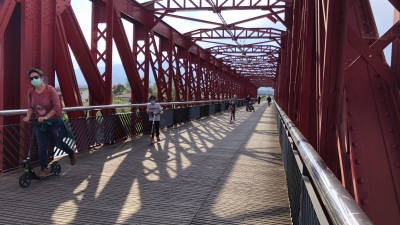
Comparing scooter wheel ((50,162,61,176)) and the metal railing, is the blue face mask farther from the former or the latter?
scooter wheel ((50,162,61,176))

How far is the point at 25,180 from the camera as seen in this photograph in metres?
4.97

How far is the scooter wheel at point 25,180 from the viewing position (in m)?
4.94

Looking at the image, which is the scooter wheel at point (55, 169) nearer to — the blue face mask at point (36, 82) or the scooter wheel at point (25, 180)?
the scooter wheel at point (25, 180)

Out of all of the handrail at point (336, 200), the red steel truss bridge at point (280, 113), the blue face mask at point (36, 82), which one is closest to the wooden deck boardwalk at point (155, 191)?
the red steel truss bridge at point (280, 113)

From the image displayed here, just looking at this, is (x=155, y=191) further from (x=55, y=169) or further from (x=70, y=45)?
(x=70, y=45)

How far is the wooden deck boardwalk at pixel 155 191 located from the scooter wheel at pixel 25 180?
0.08m

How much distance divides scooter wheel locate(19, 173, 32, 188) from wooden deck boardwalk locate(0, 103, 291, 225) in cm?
8

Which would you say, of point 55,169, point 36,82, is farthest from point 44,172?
point 36,82

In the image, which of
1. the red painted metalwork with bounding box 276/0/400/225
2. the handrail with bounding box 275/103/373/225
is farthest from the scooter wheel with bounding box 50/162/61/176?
the handrail with bounding box 275/103/373/225

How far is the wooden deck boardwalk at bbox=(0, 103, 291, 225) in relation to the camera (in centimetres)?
391

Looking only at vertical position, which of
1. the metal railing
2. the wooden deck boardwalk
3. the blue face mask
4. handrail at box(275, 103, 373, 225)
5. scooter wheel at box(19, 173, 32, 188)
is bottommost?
the wooden deck boardwalk

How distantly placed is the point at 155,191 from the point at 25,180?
1885 mm

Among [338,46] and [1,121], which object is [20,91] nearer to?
[1,121]

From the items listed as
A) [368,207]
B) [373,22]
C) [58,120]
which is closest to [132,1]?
[58,120]
